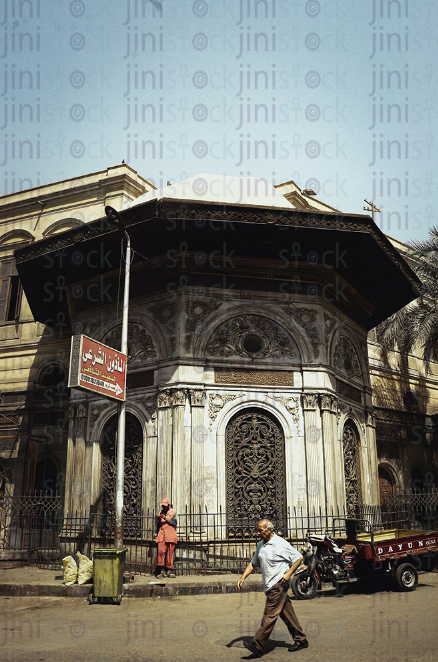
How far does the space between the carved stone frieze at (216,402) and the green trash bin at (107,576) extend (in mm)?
4932

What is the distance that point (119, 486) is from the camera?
1138cm

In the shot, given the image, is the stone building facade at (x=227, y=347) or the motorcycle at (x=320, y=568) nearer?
the motorcycle at (x=320, y=568)

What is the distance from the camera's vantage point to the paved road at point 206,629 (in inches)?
247

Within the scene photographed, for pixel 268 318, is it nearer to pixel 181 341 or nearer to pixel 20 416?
pixel 181 341

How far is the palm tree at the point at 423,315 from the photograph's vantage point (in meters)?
23.3

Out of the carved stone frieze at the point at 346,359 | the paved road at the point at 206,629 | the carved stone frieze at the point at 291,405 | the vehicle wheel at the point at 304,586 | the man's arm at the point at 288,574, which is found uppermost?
the carved stone frieze at the point at 346,359

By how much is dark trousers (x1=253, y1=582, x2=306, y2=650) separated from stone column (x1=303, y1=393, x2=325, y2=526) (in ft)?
25.9

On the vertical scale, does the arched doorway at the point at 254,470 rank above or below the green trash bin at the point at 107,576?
above

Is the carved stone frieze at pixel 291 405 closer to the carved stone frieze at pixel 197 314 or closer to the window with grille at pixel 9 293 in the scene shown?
the carved stone frieze at pixel 197 314

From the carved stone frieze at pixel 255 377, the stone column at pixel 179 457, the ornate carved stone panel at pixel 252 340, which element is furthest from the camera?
the ornate carved stone panel at pixel 252 340

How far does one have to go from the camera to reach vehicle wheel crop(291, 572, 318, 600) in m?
10.1

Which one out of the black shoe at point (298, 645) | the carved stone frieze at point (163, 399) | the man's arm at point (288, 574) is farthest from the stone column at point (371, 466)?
the man's arm at point (288, 574)

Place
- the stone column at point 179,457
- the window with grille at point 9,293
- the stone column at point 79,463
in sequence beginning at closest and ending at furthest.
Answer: the stone column at point 179,457
the stone column at point 79,463
the window with grille at point 9,293

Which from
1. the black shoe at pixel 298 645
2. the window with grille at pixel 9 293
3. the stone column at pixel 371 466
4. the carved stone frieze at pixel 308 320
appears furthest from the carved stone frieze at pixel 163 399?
the window with grille at pixel 9 293
